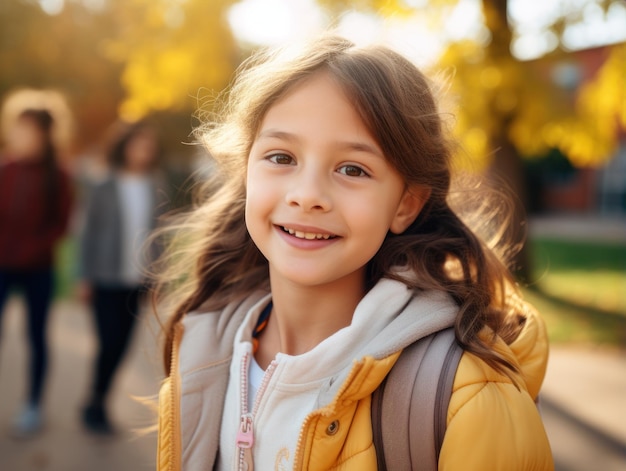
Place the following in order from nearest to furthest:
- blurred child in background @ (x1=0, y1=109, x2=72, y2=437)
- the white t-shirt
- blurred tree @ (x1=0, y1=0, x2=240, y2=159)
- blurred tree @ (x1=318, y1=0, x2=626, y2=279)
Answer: blurred child in background @ (x1=0, y1=109, x2=72, y2=437) → the white t-shirt → blurred tree @ (x1=318, y1=0, x2=626, y2=279) → blurred tree @ (x1=0, y1=0, x2=240, y2=159)

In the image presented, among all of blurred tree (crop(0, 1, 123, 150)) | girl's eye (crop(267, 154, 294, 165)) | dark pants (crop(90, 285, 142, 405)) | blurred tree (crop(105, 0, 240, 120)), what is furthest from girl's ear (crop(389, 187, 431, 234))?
blurred tree (crop(0, 1, 123, 150))

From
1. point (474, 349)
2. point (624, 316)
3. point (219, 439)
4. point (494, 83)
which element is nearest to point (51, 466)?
point (219, 439)

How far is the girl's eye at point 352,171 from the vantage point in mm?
1523

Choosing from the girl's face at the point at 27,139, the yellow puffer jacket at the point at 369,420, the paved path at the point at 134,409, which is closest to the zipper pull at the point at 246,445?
the yellow puffer jacket at the point at 369,420

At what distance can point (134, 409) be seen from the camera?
4.52 metres

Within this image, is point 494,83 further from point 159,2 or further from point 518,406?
point 518,406

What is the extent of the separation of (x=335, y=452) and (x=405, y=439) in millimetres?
167

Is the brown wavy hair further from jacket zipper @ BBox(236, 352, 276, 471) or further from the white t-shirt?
the white t-shirt

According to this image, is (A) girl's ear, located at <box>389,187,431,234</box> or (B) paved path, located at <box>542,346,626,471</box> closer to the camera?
(A) girl's ear, located at <box>389,187,431,234</box>

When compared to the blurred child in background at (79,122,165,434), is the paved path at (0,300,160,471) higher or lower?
lower

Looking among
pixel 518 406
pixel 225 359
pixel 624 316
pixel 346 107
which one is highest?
pixel 346 107

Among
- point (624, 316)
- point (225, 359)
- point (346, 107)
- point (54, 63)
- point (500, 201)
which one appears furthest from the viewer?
point (54, 63)

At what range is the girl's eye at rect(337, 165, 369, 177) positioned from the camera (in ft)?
5.00

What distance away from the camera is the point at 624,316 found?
7.89 m
